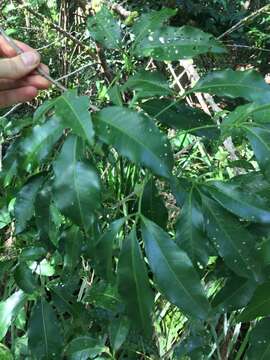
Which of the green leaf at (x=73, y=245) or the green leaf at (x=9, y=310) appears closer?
the green leaf at (x=73, y=245)

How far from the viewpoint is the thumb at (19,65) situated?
943mm

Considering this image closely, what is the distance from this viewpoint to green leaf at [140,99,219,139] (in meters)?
0.88

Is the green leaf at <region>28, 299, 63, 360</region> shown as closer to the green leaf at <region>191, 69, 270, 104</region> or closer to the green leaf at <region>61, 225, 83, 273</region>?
the green leaf at <region>61, 225, 83, 273</region>

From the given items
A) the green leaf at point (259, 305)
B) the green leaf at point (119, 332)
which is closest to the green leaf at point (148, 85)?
the green leaf at point (259, 305)

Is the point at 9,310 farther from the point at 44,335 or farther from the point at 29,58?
the point at 29,58

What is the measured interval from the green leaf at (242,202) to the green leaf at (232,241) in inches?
0.9

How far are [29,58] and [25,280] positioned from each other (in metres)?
0.48

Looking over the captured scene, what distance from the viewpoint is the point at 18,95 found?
1.14 meters

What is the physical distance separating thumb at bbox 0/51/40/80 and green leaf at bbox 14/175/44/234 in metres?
0.22

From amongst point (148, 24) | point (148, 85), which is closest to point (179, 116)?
point (148, 85)

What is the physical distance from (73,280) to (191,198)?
66cm

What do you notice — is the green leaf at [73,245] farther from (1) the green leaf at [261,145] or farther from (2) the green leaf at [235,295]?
(1) the green leaf at [261,145]

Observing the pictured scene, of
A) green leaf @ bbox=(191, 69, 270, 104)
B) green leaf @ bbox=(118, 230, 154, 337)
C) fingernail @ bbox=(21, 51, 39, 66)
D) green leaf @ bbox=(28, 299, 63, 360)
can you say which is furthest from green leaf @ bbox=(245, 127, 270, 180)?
green leaf @ bbox=(28, 299, 63, 360)

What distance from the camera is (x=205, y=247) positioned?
2.55 ft
